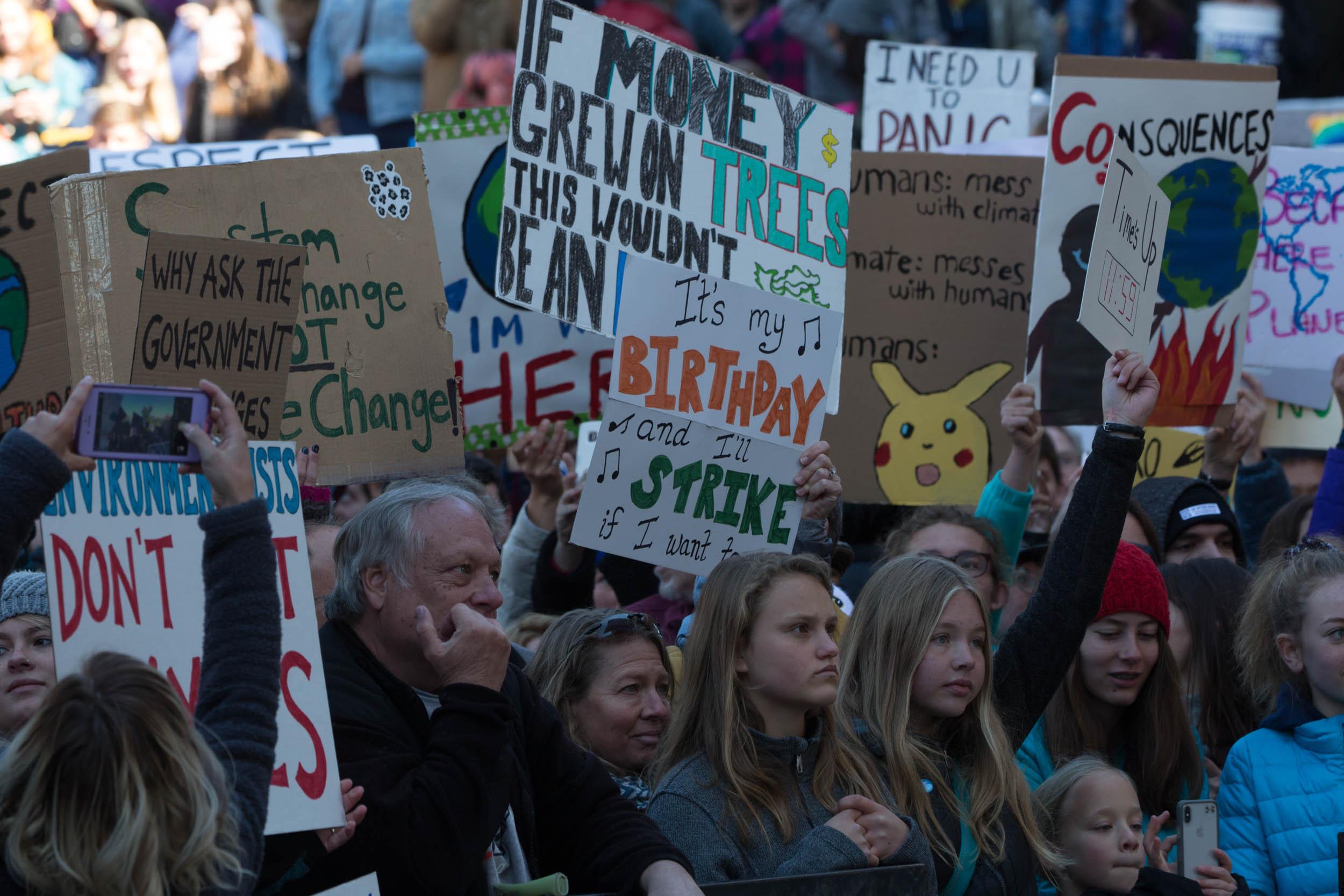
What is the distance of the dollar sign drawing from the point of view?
521 centimetres

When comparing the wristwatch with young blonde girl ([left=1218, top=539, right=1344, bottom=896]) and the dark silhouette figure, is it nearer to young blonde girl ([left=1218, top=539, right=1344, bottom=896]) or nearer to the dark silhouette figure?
young blonde girl ([left=1218, top=539, right=1344, bottom=896])

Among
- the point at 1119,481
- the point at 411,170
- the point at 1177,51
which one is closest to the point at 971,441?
the point at 1119,481

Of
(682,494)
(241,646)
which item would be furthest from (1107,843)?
(241,646)

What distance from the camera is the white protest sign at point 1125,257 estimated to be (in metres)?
4.32

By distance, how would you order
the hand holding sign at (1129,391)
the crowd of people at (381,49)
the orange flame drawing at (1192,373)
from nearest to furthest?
the hand holding sign at (1129,391), the orange flame drawing at (1192,373), the crowd of people at (381,49)

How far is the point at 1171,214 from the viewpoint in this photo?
18.6ft

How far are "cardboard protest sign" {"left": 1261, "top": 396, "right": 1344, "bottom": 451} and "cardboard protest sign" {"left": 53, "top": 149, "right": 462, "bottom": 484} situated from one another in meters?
3.47

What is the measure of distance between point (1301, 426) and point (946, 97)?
2403 millimetres

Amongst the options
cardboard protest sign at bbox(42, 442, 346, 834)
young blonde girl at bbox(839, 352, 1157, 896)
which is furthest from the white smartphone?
cardboard protest sign at bbox(42, 442, 346, 834)

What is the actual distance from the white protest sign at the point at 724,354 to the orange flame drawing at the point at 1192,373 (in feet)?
5.17

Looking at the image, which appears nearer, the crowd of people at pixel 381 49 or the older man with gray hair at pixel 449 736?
the older man with gray hair at pixel 449 736

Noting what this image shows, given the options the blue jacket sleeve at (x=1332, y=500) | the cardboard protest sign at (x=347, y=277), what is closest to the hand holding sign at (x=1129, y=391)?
the blue jacket sleeve at (x=1332, y=500)

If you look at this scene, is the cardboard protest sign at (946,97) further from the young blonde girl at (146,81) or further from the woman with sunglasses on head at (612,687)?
the woman with sunglasses on head at (612,687)

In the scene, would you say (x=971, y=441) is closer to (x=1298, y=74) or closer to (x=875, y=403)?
(x=875, y=403)
